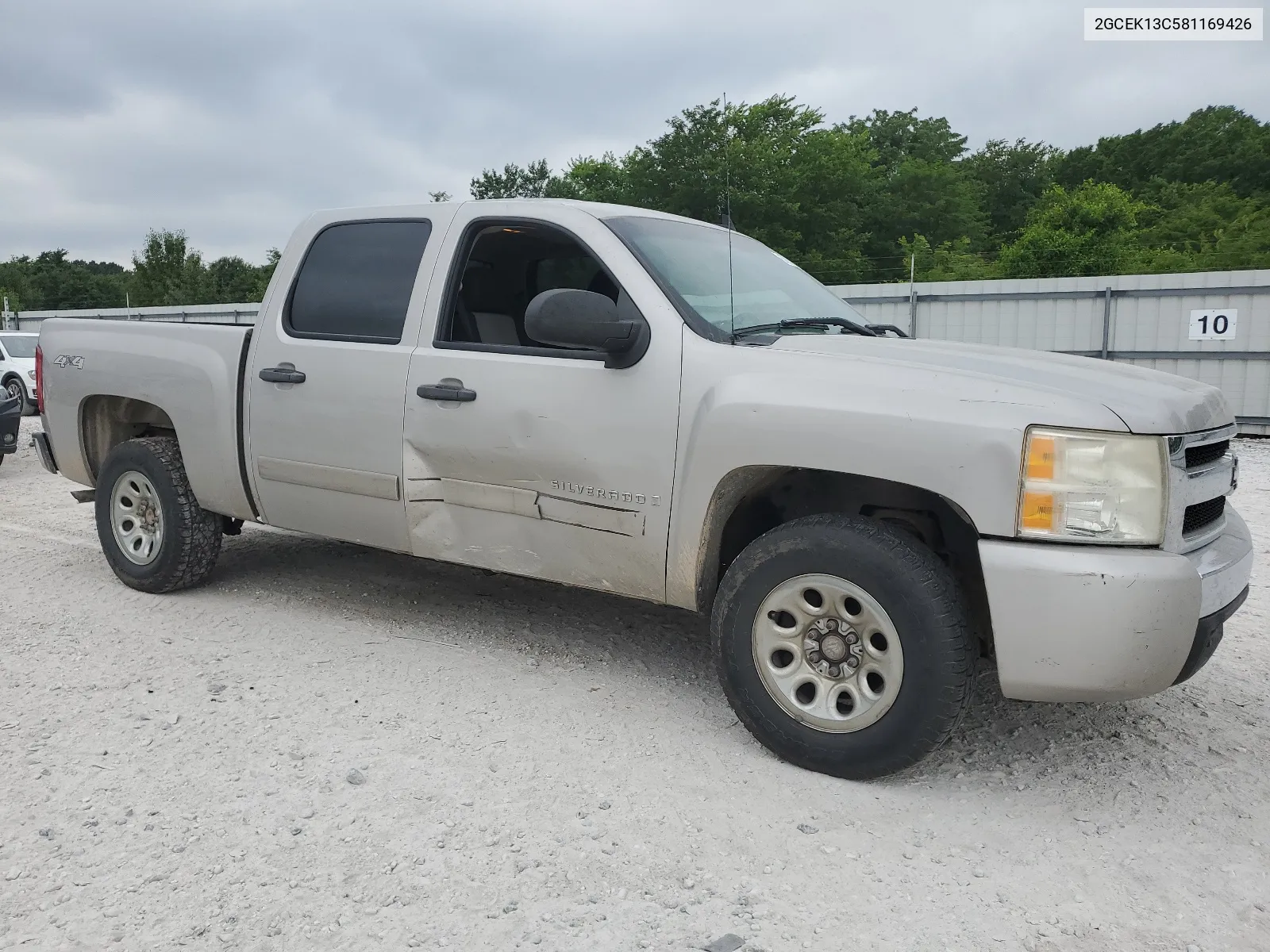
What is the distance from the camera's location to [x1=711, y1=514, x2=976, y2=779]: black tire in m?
2.99

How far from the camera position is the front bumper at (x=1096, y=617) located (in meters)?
2.79

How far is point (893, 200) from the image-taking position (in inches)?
1912

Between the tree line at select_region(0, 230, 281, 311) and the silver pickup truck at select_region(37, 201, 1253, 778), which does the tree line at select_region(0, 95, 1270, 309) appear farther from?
the silver pickup truck at select_region(37, 201, 1253, 778)

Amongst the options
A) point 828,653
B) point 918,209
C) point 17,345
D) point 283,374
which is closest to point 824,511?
point 828,653

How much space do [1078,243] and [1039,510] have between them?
1149 inches

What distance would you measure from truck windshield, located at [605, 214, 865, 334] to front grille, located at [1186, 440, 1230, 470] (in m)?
1.45

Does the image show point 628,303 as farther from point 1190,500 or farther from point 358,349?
point 1190,500

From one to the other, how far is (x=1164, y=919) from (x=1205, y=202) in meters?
43.1

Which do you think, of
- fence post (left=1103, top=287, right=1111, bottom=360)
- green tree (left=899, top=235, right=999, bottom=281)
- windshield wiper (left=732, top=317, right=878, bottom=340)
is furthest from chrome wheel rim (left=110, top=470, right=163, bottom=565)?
green tree (left=899, top=235, right=999, bottom=281)

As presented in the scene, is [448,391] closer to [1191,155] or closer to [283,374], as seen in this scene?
[283,374]

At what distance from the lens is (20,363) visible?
53.4 feet

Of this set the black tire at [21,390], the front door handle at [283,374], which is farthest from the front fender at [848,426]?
the black tire at [21,390]

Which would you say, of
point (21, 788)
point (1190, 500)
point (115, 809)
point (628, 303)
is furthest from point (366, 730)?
point (1190, 500)

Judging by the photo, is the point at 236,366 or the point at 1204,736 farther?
the point at 236,366
